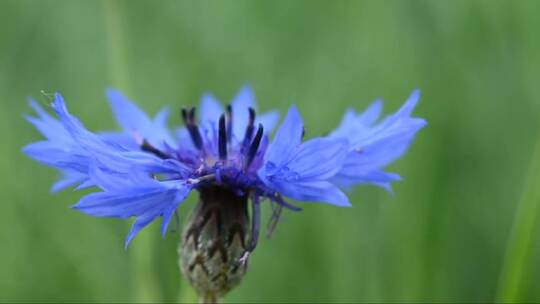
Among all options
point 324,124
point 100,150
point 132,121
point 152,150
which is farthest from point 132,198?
point 324,124

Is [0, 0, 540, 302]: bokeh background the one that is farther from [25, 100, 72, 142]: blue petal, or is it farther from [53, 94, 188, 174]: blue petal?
[53, 94, 188, 174]: blue petal

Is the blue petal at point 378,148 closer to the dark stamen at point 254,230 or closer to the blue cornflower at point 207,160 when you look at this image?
the blue cornflower at point 207,160

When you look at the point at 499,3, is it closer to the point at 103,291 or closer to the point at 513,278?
the point at 513,278

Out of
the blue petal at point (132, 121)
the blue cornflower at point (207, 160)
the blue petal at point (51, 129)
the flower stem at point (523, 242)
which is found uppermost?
the blue petal at point (132, 121)

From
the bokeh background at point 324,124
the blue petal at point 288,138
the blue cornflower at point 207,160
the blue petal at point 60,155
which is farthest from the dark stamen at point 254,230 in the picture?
the bokeh background at point 324,124

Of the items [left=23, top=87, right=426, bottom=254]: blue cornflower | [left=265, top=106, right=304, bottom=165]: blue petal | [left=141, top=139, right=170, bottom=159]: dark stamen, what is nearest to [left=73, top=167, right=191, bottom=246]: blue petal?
[left=23, top=87, right=426, bottom=254]: blue cornflower

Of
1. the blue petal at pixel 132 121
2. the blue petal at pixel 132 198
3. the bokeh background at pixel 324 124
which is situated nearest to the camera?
the blue petal at pixel 132 198

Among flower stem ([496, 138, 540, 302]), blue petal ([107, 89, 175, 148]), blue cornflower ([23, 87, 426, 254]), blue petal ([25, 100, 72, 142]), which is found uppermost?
blue petal ([107, 89, 175, 148])
